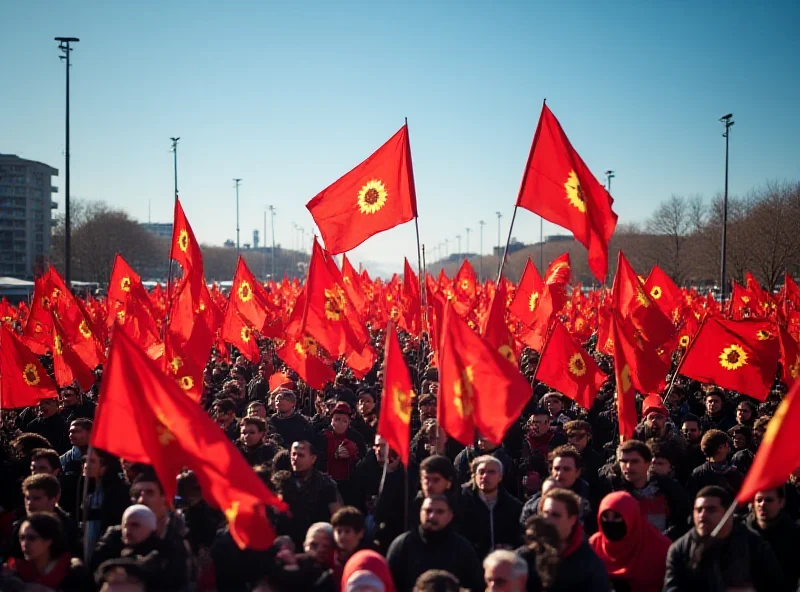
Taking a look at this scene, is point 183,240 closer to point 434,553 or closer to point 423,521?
point 423,521

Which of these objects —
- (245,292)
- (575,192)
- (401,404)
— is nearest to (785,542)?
(401,404)

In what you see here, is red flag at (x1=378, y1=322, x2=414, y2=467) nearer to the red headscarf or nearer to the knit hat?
the red headscarf

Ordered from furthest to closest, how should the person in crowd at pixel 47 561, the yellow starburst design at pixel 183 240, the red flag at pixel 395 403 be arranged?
the yellow starburst design at pixel 183 240 < the red flag at pixel 395 403 < the person in crowd at pixel 47 561

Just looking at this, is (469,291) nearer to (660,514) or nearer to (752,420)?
(752,420)

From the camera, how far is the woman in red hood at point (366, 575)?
4.02m

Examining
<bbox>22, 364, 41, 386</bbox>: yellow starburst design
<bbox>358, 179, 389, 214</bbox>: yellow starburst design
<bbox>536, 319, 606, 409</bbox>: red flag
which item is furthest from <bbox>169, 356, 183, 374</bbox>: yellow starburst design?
<bbox>536, 319, 606, 409</bbox>: red flag

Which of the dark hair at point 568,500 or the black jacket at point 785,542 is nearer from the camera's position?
the dark hair at point 568,500

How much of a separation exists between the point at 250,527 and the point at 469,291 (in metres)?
18.0

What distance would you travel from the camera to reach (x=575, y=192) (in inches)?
299

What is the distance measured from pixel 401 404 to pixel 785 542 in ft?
8.24

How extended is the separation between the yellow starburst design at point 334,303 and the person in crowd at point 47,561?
5571 mm

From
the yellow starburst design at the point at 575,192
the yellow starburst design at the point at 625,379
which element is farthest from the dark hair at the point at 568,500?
the yellow starburst design at the point at 575,192

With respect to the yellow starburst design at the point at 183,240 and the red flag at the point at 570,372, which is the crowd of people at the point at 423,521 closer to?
the red flag at the point at 570,372

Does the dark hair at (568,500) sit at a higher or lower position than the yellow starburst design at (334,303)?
lower
